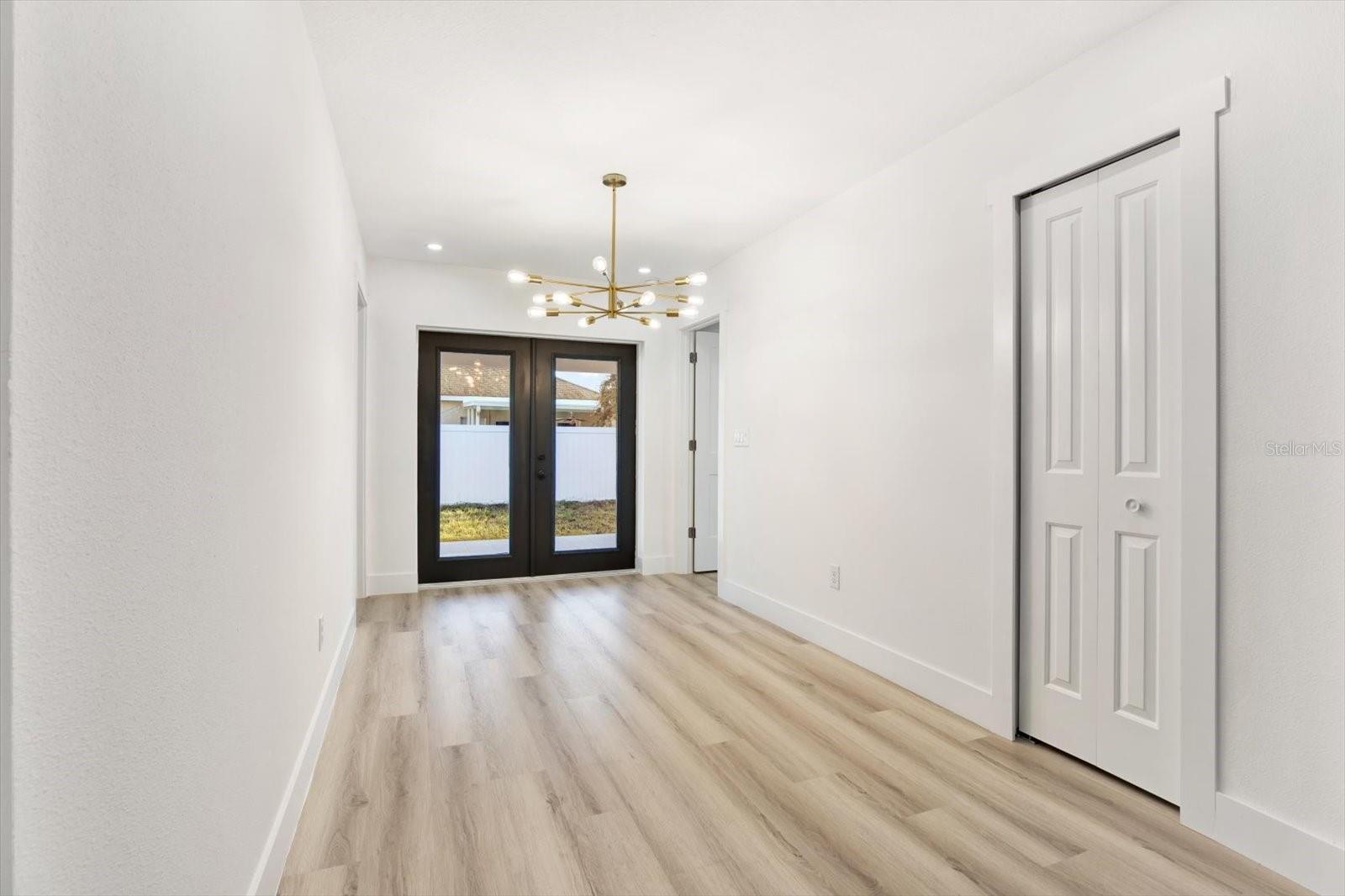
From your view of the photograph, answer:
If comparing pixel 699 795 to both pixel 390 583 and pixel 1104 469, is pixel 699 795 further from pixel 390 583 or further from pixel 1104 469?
pixel 390 583

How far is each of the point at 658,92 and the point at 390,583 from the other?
4.04 m

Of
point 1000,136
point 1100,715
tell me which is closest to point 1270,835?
point 1100,715

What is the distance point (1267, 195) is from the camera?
189cm

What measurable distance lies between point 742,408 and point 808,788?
288 cm

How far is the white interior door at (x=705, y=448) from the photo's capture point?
5977mm

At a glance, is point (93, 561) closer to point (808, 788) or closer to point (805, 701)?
point (808, 788)

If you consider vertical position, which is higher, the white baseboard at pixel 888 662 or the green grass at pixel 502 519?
the green grass at pixel 502 519

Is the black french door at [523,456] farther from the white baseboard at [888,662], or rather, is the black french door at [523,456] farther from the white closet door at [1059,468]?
the white closet door at [1059,468]

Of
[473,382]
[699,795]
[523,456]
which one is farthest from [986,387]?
[473,382]

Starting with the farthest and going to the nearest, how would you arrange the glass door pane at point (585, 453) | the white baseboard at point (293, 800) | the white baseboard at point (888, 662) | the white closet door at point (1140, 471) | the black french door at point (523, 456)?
the glass door pane at point (585, 453), the black french door at point (523, 456), the white baseboard at point (888, 662), the white closet door at point (1140, 471), the white baseboard at point (293, 800)

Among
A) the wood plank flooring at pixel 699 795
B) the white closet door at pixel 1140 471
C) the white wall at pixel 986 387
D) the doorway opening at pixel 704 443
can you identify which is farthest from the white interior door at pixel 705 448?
the white closet door at pixel 1140 471

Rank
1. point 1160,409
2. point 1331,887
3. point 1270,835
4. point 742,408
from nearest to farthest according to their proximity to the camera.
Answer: point 1331,887
point 1270,835
point 1160,409
point 742,408

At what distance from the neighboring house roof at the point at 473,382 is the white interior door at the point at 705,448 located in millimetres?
1694

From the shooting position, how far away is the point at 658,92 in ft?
8.74
